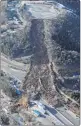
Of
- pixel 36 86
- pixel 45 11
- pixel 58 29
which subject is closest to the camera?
pixel 36 86

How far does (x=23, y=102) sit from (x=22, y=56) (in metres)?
3.17

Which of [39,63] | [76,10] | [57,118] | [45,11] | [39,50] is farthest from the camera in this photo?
[76,10]

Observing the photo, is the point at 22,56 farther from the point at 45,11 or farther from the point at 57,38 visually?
the point at 45,11

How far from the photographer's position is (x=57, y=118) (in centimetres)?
956

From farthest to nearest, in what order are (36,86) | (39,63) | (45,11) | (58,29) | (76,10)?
(76,10)
(45,11)
(58,29)
(39,63)
(36,86)

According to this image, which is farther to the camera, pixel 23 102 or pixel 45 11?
pixel 45 11

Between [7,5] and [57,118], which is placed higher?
[7,5]

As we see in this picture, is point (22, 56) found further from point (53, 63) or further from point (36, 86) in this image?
point (36, 86)

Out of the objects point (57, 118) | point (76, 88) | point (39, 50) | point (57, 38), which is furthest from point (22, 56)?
point (57, 118)

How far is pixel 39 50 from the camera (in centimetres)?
1291

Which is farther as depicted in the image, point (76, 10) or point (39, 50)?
point (76, 10)

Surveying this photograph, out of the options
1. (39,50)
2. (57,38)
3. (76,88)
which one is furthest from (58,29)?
(76,88)

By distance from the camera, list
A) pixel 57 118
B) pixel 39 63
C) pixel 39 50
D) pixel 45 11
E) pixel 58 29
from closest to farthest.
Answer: pixel 57 118 < pixel 39 63 < pixel 39 50 < pixel 58 29 < pixel 45 11

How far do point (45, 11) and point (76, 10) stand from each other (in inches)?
67.6
